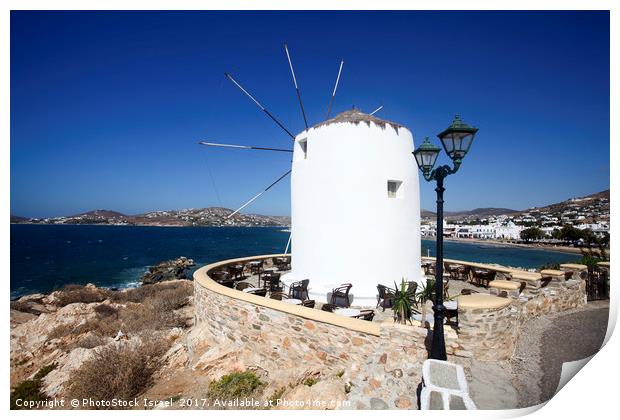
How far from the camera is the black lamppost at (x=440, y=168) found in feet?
11.9

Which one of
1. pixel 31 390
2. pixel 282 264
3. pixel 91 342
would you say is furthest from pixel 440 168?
pixel 91 342

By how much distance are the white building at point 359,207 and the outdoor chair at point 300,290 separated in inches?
8.7

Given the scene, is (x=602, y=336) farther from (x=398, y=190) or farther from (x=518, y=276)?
(x=398, y=190)

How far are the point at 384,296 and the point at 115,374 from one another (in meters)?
6.04

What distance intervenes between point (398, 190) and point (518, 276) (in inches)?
164

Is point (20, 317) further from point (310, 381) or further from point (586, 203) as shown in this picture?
point (586, 203)

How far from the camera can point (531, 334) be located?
563 centimetres

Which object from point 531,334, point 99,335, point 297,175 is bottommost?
point 99,335

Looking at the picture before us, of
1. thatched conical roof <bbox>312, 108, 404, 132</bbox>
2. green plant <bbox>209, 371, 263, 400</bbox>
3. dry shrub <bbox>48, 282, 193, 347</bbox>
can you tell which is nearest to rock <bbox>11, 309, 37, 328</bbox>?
dry shrub <bbox>48, 282, 193, 347</bbox>

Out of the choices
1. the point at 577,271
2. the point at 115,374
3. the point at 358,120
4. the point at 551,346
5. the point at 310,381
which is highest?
the point at 358,120

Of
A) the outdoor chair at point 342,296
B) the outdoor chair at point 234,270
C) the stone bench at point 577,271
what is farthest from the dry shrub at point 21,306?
the stone bench at point 577,271

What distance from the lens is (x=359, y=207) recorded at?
760cm

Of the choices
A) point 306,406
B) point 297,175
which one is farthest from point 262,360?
point 297,175
